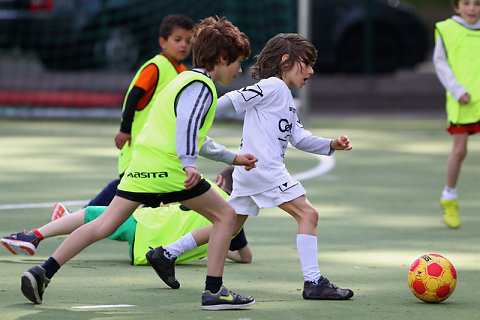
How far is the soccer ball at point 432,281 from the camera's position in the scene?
5.70 metres

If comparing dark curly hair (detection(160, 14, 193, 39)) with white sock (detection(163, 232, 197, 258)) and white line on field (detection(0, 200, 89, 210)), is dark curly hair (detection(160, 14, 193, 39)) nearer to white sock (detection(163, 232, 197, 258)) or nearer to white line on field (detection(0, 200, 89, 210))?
white line on field (detection(0, 200, 89, 210))

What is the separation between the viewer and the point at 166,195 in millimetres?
5539

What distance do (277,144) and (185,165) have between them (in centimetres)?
78

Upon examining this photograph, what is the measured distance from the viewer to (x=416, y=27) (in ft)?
70.3

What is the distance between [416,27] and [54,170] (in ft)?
37.5

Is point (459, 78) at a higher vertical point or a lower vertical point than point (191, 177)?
lower

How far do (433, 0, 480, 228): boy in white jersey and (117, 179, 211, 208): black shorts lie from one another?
11.7ft

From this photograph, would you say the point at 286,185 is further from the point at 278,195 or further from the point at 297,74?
the point at 297,74

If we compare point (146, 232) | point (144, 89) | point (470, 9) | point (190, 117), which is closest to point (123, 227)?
point (146, 232)

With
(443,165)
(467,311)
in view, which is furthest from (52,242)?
(443,165)

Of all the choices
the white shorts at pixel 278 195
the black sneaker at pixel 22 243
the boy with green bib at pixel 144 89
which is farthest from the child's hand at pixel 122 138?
the white shorts at pixel 278 195

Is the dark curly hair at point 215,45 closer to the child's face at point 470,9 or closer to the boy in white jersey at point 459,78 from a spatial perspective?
the boy in white jersey at point 459,78

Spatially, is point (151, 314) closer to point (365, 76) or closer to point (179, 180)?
point (179, 180)

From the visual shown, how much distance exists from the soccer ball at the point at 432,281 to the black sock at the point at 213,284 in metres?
1.06
